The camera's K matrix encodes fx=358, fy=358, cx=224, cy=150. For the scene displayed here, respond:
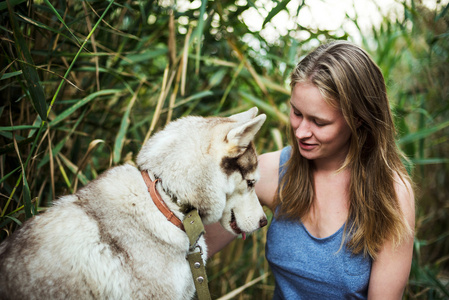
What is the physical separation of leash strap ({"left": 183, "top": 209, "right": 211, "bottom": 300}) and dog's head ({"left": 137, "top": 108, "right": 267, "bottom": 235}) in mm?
74

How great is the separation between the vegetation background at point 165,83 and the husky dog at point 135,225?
20.0 inches

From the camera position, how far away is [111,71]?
7.59 ft

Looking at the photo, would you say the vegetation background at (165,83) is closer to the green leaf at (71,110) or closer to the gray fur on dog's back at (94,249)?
the green leaf at (71,110)

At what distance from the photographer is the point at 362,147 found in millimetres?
2059

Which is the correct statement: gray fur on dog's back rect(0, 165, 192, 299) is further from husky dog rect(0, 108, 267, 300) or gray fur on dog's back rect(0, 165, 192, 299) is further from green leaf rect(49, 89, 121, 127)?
green leaf rect(49, 89, 121, 127)

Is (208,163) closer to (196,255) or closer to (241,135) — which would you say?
(241,135)

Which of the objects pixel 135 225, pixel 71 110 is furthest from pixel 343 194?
pixel 71 110

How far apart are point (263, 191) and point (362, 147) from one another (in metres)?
0.65

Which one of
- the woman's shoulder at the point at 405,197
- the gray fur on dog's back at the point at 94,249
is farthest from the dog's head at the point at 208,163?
the woman's shoulder at the point at 405,197

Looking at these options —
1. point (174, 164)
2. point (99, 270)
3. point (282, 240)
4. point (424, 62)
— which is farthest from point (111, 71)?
point (424, 62)

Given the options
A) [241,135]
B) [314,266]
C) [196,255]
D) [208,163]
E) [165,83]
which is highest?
[165,83]

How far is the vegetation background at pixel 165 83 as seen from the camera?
2.12 meters

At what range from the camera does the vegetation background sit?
2115 mm

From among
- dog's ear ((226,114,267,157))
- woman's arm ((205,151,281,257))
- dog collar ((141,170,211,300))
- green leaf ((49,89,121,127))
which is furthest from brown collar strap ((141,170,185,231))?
green leaf ((49,89,121,127))
